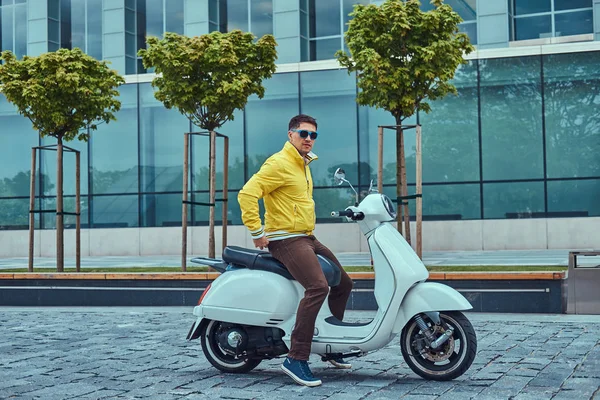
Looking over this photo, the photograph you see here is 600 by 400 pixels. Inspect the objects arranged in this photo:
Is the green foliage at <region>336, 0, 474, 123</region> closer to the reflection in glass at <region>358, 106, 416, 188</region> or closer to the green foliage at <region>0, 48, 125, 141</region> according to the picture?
the green foliage at <region>0, 48, 125, 141</region>

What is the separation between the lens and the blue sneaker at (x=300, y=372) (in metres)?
5.46

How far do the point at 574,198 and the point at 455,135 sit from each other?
3496 mm

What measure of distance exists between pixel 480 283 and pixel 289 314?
4589 millimetres

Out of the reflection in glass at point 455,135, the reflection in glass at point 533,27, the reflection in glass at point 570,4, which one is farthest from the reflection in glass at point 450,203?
the reflection in glass at point 570,4

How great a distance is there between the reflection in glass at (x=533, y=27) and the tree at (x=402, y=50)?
38.0 feet

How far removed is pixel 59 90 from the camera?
13.7 metres

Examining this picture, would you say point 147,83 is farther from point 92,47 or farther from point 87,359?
point 87,359

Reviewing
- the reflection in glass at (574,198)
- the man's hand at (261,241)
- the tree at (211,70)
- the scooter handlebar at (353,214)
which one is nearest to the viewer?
the man's hand at (261,241)

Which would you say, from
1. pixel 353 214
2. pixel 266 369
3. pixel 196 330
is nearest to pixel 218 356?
pixel 196 330

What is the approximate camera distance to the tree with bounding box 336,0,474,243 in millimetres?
12289

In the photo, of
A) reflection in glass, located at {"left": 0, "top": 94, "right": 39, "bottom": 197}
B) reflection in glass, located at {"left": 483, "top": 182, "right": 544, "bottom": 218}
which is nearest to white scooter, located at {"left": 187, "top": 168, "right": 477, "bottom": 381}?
reflection in glass, located at {"left": 483, "top": 182, "right": 544, "bottom": 218}

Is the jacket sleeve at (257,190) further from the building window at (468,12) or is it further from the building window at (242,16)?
the building window at (242,16)

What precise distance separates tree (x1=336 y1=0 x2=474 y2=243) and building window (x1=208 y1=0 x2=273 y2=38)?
1339 centimetres

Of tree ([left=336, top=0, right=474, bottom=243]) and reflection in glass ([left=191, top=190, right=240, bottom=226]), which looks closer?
tree ([left=336, top=0, right=474, bottom=243])
